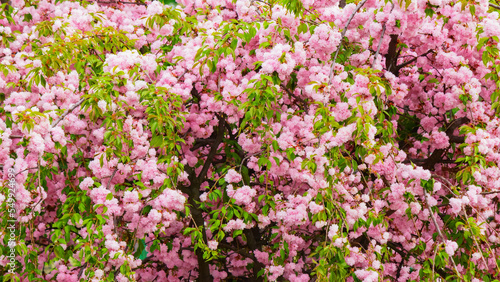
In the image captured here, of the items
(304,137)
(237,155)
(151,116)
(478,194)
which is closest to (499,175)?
(478,194)

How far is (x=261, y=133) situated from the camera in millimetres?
3406

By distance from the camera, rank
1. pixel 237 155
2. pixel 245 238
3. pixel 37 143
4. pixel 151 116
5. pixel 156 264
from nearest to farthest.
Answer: pixel 37 143 → pixel 151 116 → pixel 237 155 → pixel 245 238 → pixel 156 264

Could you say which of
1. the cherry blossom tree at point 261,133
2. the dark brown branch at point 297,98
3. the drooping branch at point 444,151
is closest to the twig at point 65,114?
the cherry blossom tree at point 261,133

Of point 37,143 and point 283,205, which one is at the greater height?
point 37,143

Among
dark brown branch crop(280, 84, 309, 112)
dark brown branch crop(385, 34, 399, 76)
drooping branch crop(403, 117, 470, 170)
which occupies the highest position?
dark brown branch crop(385, 34, 399, 76)

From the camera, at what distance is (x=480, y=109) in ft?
12.5

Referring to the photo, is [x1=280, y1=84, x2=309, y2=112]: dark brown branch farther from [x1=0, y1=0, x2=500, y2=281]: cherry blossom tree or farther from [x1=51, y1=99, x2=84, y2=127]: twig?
[x1=51, y1=99, x2=84, y2=127]: twig

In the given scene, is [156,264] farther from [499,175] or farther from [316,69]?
[499,175]

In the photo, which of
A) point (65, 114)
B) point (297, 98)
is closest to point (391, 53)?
point (297, 98)

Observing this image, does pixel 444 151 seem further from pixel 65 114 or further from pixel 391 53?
pixel 65 114

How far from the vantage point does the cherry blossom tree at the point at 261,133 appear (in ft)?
10.5

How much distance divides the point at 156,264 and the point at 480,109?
11.4 ft

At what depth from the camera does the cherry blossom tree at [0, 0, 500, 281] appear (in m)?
3.20

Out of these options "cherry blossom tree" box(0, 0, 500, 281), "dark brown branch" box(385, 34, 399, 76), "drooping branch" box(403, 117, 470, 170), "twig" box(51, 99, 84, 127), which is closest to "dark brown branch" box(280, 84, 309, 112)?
"cherry blossom tree" box(0, 0, 500, 281)
